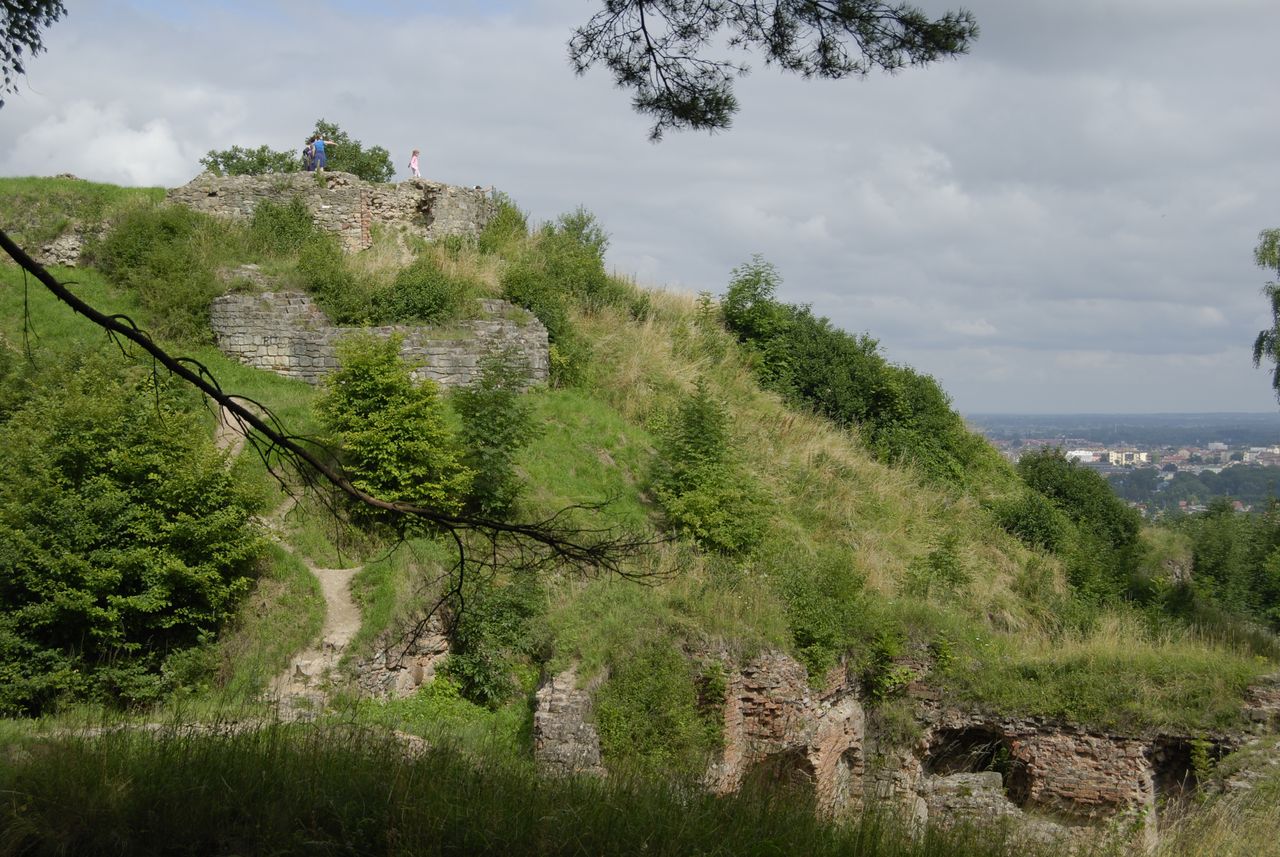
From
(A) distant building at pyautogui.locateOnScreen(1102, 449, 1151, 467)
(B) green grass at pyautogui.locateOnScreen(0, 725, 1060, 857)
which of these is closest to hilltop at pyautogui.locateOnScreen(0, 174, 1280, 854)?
(B) green grass at pyautogui.locateOnScreen(0, 725, 1060, 857)

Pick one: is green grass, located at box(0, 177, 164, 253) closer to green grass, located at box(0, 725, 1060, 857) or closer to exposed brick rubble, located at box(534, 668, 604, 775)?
exposed brick rubble, located at box(534, 668, 604, 775)

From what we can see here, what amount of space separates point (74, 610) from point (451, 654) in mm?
4053

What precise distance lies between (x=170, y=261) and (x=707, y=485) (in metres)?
10.2

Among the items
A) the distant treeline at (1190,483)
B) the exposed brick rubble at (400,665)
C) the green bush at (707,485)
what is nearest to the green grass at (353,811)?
the exposed brick rubble at (400,665)

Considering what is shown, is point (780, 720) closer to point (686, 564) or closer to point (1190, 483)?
point (686, 564)

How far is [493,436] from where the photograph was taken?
13539 millimetres

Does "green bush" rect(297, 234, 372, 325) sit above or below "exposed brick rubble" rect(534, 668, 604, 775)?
above

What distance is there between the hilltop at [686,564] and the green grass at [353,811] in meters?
1.05

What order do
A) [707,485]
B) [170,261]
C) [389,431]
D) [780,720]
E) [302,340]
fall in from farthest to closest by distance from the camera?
[170,261] < [302,340] < [707,485] < [389,431] < [780,720]

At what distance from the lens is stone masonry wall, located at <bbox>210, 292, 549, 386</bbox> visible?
1659 centimetres

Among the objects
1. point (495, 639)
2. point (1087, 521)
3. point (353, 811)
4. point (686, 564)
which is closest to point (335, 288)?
point (495, 639)

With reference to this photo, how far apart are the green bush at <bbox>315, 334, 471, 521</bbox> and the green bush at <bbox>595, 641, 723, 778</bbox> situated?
12.5ft

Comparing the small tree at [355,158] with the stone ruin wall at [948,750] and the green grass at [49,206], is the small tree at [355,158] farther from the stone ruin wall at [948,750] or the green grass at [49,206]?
the stone ruin wall at [948,750]

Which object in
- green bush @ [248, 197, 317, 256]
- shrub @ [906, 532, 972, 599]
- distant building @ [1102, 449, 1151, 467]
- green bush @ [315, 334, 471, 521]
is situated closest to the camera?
green bush @ [315, 334, 471, 521]
